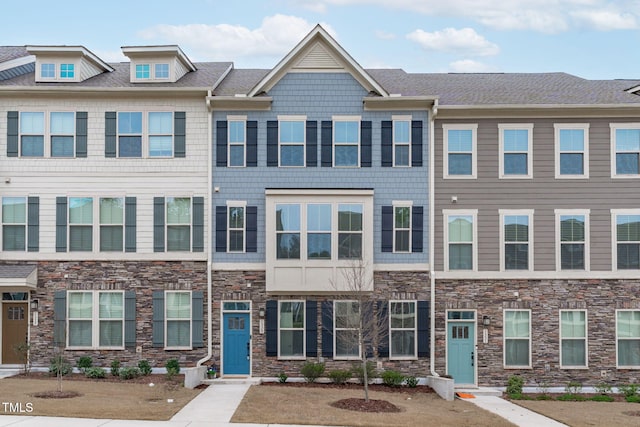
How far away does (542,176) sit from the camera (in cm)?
2442

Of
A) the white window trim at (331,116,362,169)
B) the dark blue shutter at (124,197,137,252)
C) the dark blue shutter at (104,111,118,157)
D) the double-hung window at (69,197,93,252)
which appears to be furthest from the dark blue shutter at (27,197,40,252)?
the white window trim at (331,116,362,169)

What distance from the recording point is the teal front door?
2406cm

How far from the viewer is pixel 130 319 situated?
23953mm

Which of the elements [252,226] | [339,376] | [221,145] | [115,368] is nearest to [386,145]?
[252,226]

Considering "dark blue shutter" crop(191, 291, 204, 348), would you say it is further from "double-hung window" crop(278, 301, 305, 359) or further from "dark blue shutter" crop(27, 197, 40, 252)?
"dark blue shutter" crop(27, 197, 40, 252)

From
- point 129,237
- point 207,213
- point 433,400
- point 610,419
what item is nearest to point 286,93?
point 207,213

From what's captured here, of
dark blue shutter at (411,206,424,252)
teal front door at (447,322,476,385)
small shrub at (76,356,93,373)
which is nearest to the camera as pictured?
small shrub at (76,356,93,373)

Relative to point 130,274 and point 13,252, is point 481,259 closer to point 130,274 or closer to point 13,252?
point 130,274

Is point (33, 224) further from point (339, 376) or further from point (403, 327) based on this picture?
point (403, 327)

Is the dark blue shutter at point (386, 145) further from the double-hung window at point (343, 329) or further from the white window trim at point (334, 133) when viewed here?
the double-hung window at point (343, 329)

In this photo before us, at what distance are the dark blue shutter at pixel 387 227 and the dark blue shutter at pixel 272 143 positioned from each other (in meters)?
3.97

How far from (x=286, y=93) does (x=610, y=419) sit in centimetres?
1380

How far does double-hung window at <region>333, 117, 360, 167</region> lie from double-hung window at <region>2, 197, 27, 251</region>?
10447mm

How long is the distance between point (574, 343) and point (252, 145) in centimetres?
1246
